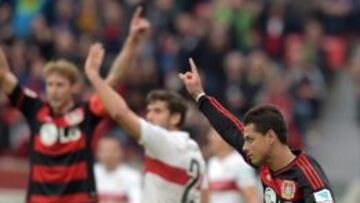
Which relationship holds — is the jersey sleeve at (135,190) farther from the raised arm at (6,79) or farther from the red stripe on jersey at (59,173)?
the raised arm at (6,79)

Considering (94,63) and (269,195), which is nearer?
(269,195)

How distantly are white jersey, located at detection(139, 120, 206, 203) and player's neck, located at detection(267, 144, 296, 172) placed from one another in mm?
1497

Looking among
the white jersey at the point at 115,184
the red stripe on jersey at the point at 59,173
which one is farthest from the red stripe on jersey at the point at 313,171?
the white jersey at the point at 115,184

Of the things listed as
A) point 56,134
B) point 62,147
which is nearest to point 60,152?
point 62,147

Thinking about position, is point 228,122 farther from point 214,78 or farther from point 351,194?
point 214,78

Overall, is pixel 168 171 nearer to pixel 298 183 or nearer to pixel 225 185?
pixel 298 183

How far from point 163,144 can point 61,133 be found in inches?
52.2

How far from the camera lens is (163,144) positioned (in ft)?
33.7

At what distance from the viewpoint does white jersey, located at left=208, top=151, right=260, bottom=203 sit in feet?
43.0

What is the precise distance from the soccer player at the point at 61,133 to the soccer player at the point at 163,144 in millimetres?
691

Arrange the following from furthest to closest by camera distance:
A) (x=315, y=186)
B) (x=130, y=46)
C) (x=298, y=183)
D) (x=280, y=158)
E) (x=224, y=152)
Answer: (x=224, y=152)
(x=130, y=46)
(x=280, y=158)
(x=298, y=183)
(x=315, y=186)

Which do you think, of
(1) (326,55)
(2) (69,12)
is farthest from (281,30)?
(2) (69,12)

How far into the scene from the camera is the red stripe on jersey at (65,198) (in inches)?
440

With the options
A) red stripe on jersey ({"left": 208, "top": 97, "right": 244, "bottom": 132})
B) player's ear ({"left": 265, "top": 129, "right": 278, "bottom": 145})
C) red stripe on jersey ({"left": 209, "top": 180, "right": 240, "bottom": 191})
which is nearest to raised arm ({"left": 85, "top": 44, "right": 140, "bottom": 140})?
red stripe on jersey ({"left": 208, "top": 97, "right": 244, "bottom": 132})
